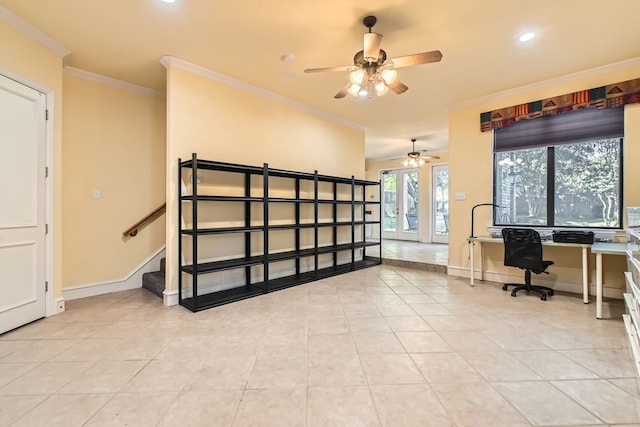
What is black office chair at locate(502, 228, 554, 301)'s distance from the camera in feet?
11.3

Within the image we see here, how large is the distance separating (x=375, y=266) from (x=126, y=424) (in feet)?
14.9

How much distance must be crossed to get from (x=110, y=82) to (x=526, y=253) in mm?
5839

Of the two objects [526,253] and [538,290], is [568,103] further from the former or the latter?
[538,290]

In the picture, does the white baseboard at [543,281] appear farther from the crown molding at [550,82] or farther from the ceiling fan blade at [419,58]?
A: the ceiling fan blade at [419,58]

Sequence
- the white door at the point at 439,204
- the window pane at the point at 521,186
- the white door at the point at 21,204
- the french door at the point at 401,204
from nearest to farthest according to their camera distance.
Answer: the white door at the point at 21,204, the window pane at the point at 521,186, the white door at the point at 439,204, the french door at the point at 401,204

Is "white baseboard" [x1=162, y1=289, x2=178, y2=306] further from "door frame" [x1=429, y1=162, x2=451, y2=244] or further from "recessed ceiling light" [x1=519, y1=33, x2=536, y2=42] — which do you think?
"door frame" [x1=429, y1=162, x2=451, y2=244]

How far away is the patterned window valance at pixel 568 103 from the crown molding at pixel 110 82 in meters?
5.02

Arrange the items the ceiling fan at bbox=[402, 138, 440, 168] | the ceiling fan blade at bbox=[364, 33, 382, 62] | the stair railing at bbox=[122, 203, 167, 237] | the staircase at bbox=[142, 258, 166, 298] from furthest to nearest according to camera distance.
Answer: the ceiling fan at bbox=[402, 138, 440, 168] → the stair railing at bbox=[122, 203, 167, 237] → the staircase at bbox=[142, 258, 166, 298] → the ceiling fan blade at bbox=[364, 33, 382, 62]

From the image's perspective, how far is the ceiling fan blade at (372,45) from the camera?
7.86 ft

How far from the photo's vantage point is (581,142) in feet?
12.2

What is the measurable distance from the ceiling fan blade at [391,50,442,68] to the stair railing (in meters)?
3.66

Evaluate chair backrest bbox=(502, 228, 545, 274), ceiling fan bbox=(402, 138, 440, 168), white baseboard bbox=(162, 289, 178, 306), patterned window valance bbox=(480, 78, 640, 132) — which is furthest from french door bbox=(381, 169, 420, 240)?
white baseboard bbox=(162, 289, 178, 306)

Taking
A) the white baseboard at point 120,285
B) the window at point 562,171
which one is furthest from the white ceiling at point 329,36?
the white baseboard at point 120,285

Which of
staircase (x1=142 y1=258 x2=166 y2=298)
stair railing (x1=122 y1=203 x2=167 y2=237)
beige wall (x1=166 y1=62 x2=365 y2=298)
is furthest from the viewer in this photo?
stair railing (x1=122 y1=203 x2=167 y2=237)
